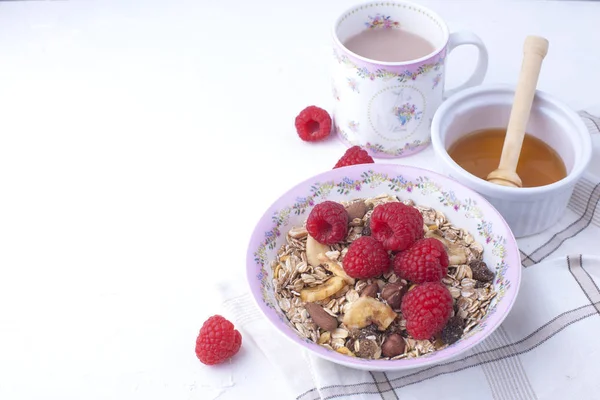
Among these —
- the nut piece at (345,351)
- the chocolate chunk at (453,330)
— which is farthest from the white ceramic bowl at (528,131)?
the nut piece at (345,351)

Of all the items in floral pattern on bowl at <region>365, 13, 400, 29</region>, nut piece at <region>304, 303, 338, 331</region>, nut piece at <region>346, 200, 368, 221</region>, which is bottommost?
nut piece at <region>304, 303, 338, 331</region>

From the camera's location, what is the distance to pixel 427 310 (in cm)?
89

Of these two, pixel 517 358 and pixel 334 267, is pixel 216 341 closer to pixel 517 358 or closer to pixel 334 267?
pixel 334 267

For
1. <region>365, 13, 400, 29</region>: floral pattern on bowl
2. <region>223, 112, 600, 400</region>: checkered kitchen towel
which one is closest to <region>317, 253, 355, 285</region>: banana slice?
<region>223, 112, 600, 400</region>: checkered kitchen towel

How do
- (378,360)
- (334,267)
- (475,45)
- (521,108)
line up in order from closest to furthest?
(378,360) → (334,267) → (521,108) → (475,45)

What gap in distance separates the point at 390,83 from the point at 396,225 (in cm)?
29

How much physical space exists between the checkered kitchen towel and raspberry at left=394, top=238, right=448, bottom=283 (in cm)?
12

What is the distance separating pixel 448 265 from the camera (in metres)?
0.98

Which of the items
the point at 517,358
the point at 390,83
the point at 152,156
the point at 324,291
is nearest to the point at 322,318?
the point at 324,291

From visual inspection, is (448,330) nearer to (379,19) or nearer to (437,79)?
(437,79)

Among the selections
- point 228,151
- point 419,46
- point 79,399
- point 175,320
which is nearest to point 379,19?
point 419,46

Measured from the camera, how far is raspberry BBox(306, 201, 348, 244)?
993 mm

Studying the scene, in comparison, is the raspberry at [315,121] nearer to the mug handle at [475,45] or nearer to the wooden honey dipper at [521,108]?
the mug handle at [475,45]

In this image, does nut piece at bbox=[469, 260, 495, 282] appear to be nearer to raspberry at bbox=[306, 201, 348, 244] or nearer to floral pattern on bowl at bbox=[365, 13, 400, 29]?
raspberry at bbox=[306, 201, 348, 244]
